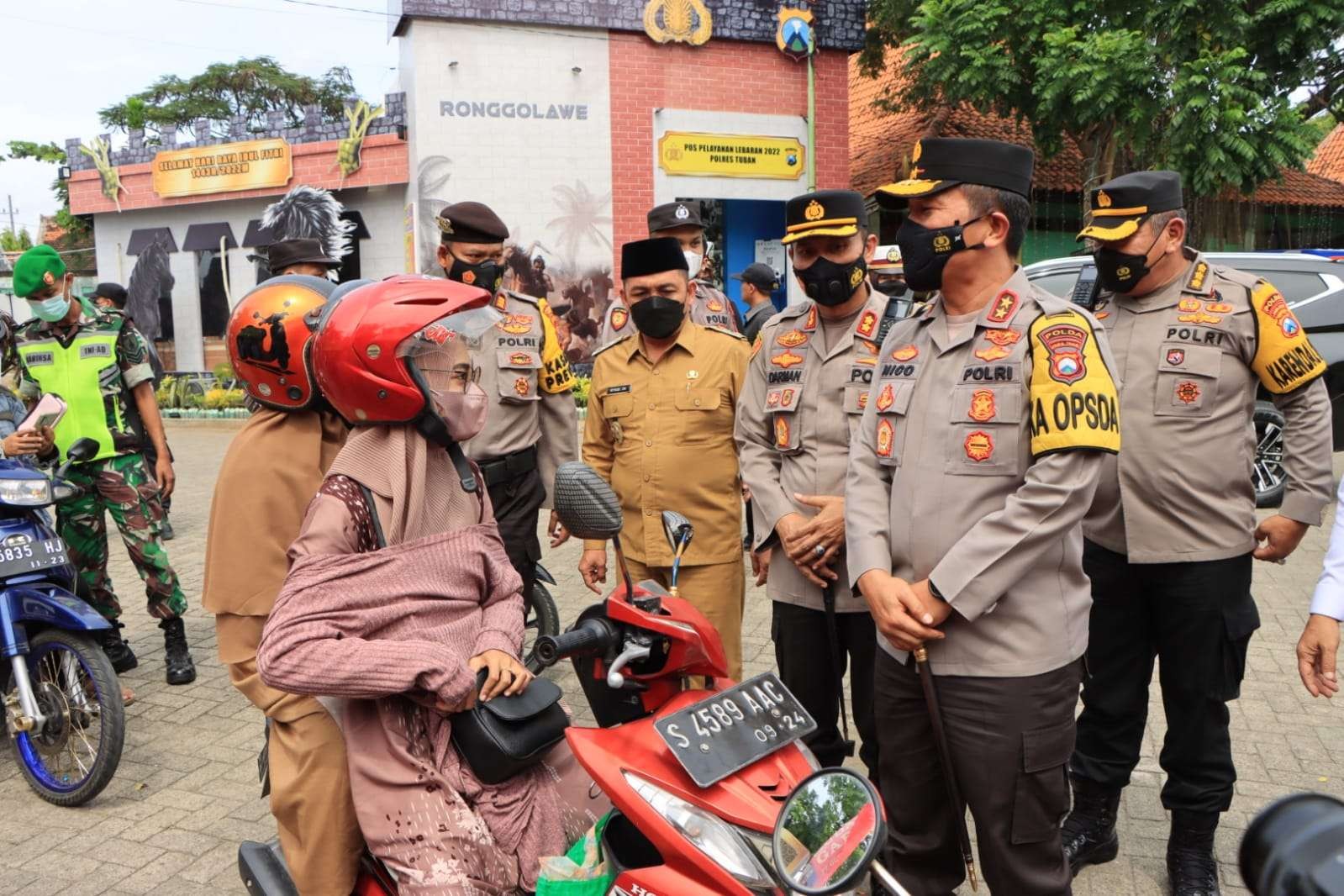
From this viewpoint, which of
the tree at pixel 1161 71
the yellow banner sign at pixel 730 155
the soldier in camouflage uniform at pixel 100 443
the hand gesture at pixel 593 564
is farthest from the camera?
the yellow banner sign at pixel 730 155

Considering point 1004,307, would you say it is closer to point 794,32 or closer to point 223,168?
point 794,32

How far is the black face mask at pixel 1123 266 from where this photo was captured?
3.07m

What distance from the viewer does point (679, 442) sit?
3.63m

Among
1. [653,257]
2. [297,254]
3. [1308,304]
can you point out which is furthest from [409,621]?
[1308,304]

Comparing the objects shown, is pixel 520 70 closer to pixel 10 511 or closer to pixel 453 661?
pixel 10 511

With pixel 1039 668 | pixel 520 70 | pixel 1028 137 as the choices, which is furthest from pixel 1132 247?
pixel 1028 137

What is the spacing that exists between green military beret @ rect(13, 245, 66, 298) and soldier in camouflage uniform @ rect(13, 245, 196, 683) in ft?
0.18

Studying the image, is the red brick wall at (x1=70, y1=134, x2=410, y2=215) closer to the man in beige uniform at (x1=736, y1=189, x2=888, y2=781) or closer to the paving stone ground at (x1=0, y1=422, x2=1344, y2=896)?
the paving stone ground at (x1=0, y1=422, x2=1344, y2=896)

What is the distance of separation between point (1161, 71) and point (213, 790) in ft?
42.9

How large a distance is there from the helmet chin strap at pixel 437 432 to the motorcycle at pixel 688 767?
1.17 feet

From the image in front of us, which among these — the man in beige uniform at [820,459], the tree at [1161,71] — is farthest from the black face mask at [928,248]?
the tree at [1161,71]

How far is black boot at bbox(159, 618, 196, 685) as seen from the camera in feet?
17.0

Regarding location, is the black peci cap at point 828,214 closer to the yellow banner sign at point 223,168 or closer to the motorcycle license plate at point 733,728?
Result: the motorcycle license plate at point 733,728

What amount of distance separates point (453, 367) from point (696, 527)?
1427 millimetres
